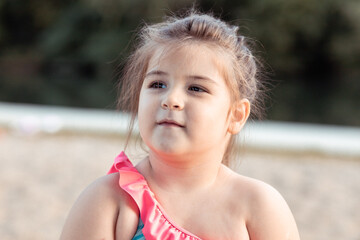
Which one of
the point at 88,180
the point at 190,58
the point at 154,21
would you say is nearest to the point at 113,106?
the point at 88,180

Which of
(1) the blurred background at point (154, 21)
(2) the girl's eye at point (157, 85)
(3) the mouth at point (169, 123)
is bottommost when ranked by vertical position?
(3) the mouth at point (169, 123)

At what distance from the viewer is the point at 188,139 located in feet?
5.06

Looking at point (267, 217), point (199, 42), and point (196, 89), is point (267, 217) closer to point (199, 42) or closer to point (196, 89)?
point (196, 89)

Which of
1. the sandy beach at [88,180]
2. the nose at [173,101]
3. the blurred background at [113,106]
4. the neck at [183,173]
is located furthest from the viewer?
the blurred background at [113,106]

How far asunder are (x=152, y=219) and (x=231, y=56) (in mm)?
541

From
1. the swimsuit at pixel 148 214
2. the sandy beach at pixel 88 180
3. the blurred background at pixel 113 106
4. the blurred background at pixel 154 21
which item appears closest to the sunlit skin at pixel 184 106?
the swimsuit at pixel 148 214

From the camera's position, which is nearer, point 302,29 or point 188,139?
point 188,139

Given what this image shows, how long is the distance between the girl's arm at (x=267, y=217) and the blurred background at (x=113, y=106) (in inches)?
20.7

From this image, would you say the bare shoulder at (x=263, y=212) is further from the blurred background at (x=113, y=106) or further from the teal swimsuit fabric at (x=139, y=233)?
the blurred background at (x=113, y=106)

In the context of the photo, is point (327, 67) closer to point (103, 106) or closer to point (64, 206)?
point (103, 106)

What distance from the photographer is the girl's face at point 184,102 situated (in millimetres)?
1534

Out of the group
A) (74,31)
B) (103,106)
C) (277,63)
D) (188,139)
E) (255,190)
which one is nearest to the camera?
(188,139)

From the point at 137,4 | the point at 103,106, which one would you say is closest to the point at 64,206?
the point at 103,106

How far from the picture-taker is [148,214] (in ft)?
5.16
